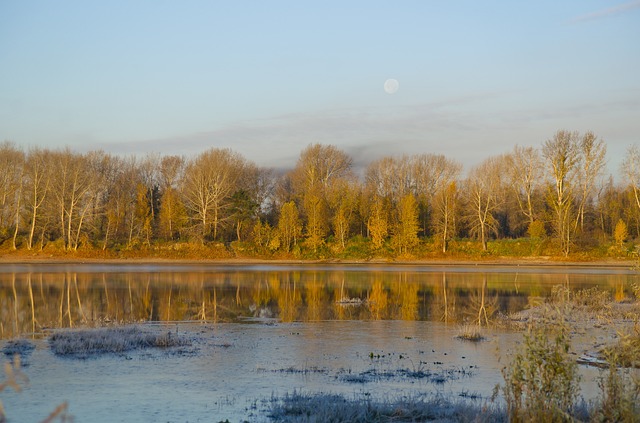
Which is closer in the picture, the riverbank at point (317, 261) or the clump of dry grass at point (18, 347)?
the clump of dry grass at point (18, 347)

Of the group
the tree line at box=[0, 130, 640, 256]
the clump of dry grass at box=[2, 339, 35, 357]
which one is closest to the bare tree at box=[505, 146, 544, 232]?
the tree line at box=[0, 130, 640, 256]

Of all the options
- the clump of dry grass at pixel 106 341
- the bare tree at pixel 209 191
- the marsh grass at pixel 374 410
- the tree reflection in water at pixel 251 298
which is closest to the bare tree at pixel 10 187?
the bare tree at pixel 209 191

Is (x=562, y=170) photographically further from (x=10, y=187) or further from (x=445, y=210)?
(x=10, y=187)

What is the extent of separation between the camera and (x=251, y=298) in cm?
3419

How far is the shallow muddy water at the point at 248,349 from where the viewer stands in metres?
12.8

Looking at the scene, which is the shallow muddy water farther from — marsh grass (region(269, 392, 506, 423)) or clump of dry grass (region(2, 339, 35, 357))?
marsh grass (region(269, 392, 506, 423))

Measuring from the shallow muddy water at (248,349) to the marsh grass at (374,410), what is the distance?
0.64 meters

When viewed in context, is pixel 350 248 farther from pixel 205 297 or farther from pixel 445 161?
pixel 205 297

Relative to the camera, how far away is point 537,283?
45656 mm

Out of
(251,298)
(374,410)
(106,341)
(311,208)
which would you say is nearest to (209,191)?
(311,208)

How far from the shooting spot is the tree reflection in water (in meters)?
26.4

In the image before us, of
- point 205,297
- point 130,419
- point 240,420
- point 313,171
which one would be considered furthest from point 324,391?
point 313,171

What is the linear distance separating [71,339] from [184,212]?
69.8 metres

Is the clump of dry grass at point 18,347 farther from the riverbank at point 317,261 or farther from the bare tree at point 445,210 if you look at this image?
the bare tree at point 445,210
